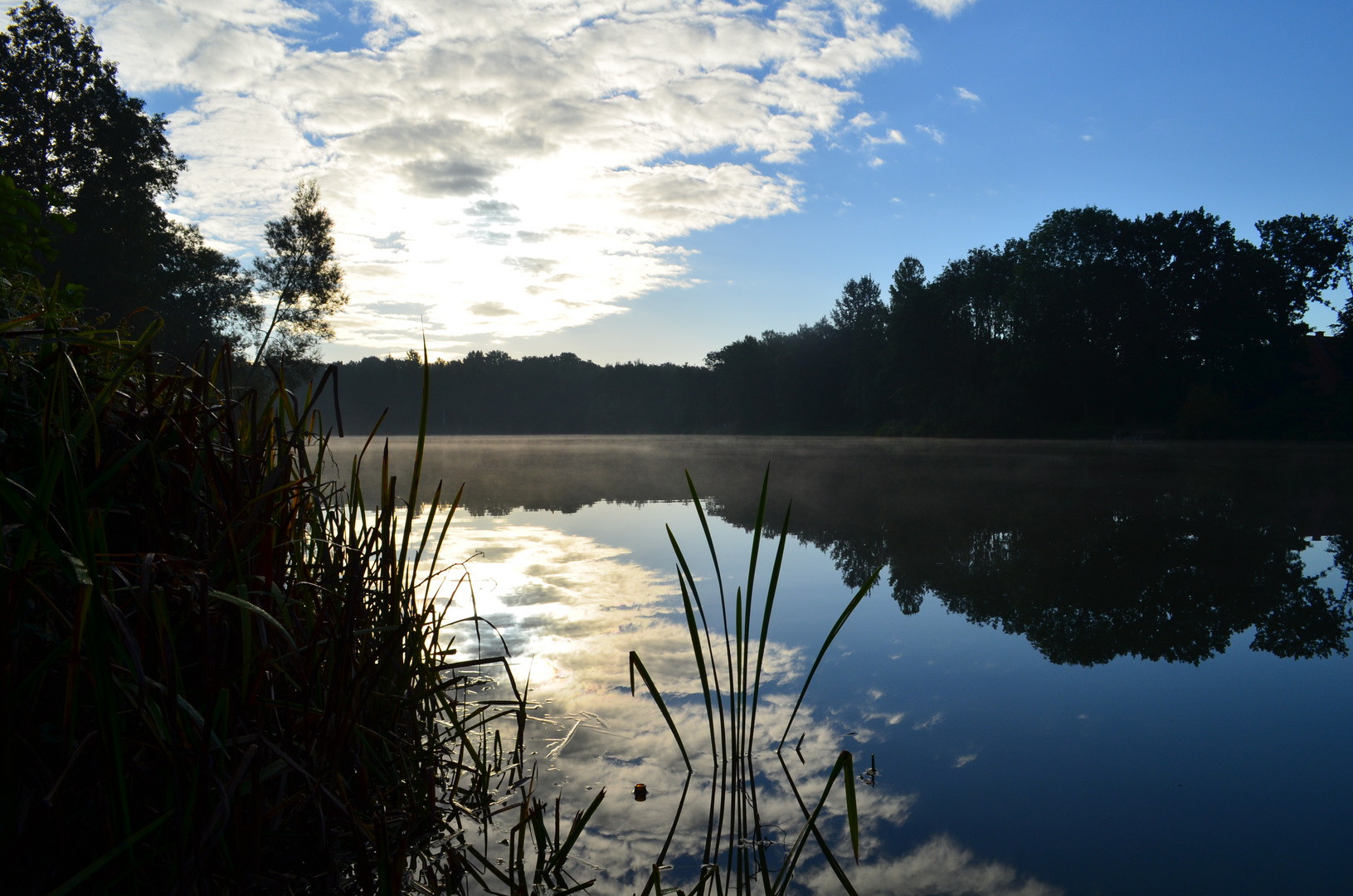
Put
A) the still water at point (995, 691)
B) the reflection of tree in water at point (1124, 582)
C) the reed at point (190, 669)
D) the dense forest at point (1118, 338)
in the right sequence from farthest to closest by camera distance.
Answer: the dense forest at point (1118, 338) < the reflection of tree in water at point (1124, 582) < the still water at point (995, 691) < the reed at point (190, 669)

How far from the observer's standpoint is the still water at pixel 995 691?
5.16 ft

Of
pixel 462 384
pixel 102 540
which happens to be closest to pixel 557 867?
pixel 102 540

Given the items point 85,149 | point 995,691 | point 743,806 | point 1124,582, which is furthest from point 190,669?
point 85,149

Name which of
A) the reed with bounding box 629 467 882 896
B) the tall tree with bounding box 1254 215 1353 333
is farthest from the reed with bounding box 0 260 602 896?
the tall tree with bounding box 1254 215 1353 333

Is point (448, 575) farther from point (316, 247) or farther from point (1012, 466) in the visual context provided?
point (316, 247)

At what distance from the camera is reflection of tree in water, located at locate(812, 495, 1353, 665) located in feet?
10.5

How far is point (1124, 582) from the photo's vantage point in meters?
4.22

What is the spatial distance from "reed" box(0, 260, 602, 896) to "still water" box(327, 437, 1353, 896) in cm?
31

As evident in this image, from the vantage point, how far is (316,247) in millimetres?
20281

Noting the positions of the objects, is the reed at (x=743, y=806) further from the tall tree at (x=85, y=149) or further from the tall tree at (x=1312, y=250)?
the tall tree at (x=1312, y=250)

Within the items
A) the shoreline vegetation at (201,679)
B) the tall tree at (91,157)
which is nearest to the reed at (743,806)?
the shoreline vegetation at (201,679)

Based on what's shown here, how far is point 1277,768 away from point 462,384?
70663mm

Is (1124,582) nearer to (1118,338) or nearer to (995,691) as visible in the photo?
(995,691)

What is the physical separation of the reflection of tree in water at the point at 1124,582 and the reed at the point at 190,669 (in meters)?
2.56
